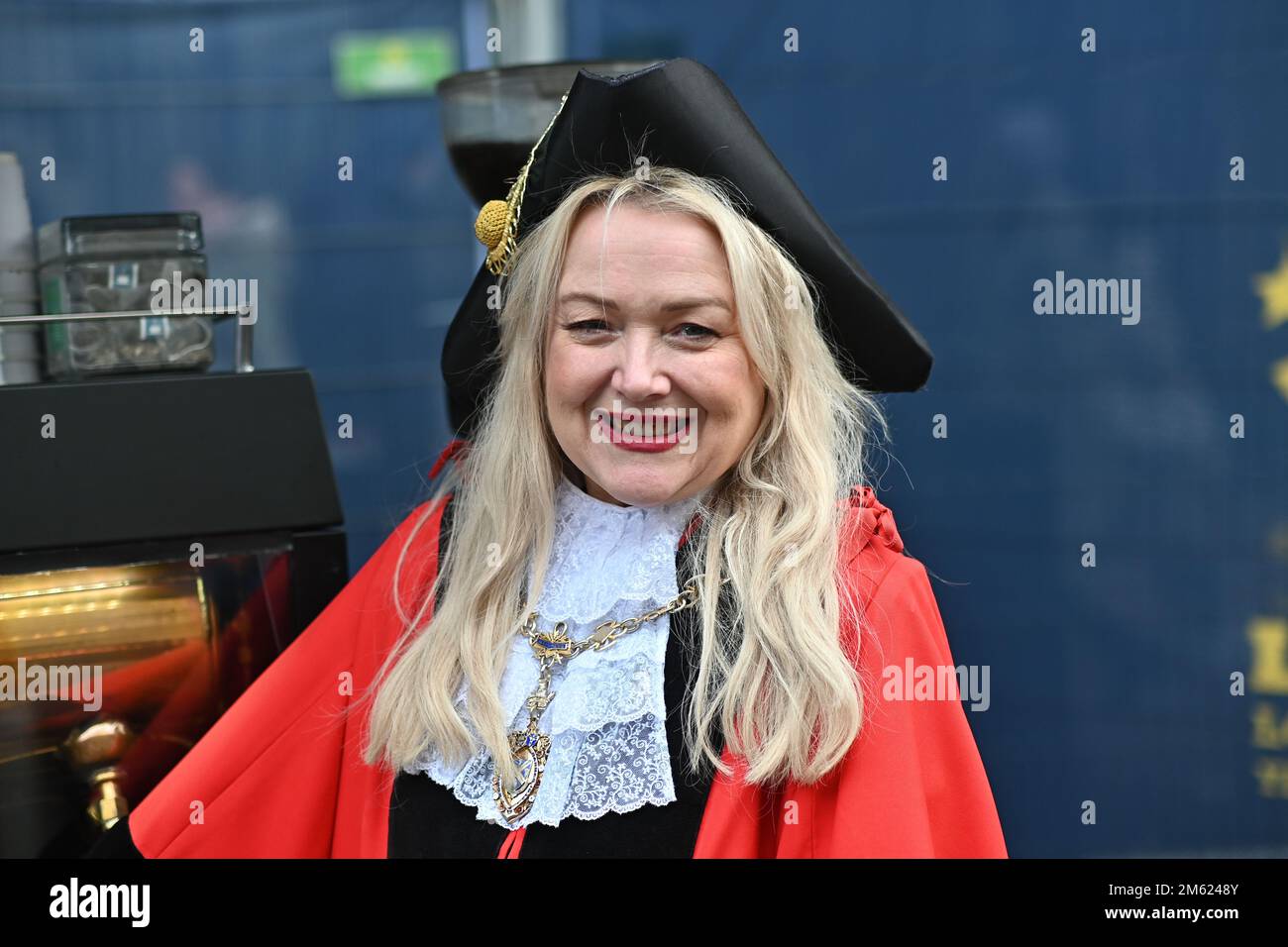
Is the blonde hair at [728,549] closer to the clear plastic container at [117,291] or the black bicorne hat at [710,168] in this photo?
the black bicorne hat at [710,168]

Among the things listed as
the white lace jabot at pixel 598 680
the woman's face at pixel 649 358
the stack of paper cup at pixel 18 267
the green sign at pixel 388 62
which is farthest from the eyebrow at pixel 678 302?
the green sign at pixel 388 62

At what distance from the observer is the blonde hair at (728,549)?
144cm

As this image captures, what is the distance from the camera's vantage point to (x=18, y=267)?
2018 millimetres

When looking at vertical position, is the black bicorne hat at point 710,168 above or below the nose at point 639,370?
above

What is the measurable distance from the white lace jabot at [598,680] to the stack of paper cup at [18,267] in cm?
89

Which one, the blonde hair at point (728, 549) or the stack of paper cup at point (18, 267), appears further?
the stack of paper cup at point (18, 267)

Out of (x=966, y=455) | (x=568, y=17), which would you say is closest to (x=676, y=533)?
(x=966, y=455)

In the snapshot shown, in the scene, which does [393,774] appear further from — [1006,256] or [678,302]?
[1006,256]

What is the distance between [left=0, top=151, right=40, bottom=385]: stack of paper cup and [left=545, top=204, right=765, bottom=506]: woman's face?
910 millimetres

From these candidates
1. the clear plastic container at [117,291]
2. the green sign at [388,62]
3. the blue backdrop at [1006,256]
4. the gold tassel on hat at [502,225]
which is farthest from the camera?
the green sign at [388,62]

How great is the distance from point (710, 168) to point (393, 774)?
2.67ft

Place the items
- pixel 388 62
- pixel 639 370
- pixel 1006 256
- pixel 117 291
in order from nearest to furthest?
pixel 639 370 < pixel 117 291 < pixel 1006 256 < pixel 388 62

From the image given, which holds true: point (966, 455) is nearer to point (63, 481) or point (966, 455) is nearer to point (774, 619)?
point (774, 619)

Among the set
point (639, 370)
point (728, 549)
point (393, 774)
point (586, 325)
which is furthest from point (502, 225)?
point (393, 774)
